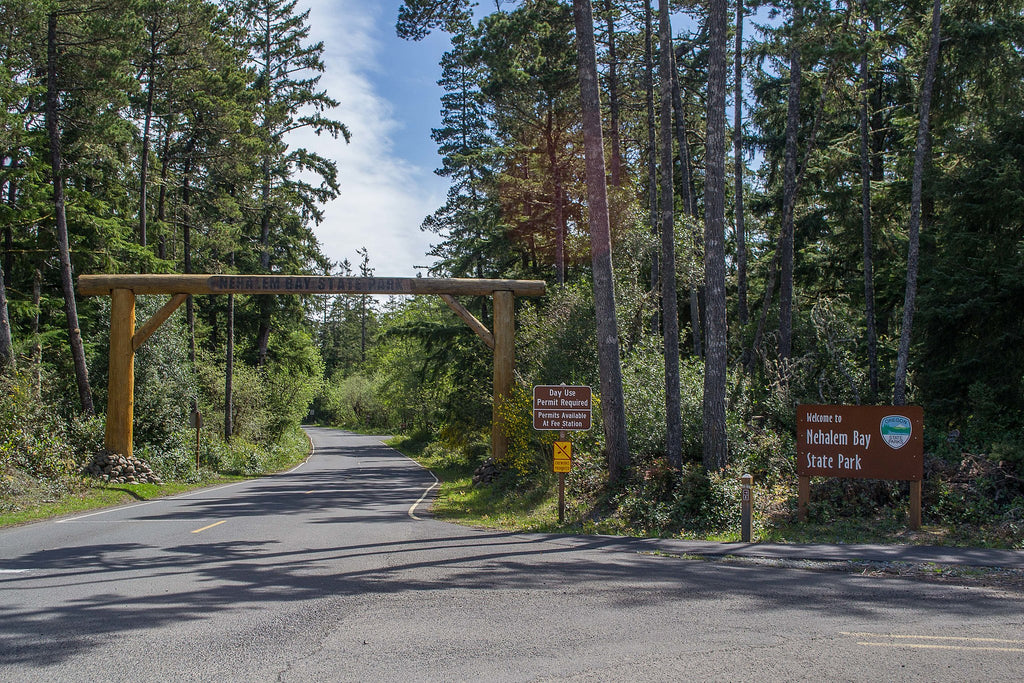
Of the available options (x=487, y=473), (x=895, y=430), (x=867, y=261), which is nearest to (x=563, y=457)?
(x=895, y=430)

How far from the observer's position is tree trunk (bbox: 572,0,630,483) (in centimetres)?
1411

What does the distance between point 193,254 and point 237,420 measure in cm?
807

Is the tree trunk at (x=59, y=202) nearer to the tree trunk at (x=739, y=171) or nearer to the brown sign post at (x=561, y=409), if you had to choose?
the brown sign post at (x=561, y=409)

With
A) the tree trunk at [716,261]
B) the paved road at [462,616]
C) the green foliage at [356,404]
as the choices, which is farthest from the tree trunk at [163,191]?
the green foliage at [356,404]

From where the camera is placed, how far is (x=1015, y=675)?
204 inches

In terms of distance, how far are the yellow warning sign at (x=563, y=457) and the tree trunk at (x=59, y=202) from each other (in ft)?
51.3

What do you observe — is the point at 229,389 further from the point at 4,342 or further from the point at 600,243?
the point at 600,243

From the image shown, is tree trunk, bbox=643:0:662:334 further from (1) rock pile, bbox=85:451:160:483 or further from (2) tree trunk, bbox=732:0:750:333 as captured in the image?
(1) rock pile, bbox=85:451:160:483

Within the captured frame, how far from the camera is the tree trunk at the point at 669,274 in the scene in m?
14.3

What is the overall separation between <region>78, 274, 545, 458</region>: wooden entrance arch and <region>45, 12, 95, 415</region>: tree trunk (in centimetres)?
123

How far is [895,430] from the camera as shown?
1185cm

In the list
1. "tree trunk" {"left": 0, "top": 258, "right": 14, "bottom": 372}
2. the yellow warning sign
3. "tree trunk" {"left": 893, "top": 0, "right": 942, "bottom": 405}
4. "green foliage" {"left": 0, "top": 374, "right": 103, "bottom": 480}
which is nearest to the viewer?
the yellow warning sign

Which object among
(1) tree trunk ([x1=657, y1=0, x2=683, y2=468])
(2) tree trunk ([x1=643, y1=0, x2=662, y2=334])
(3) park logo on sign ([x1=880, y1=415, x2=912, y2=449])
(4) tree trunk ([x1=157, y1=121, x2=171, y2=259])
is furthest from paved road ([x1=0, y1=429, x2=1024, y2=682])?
(4) tree trunk ([x1=157, y1=121, x2=171, y2=259])

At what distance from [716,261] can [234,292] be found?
42.8 ft
